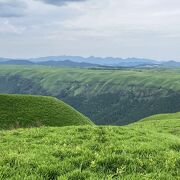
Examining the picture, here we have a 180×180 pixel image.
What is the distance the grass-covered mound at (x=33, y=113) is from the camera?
5282 cm

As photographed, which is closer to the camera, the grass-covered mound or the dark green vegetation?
the dark green vegetation

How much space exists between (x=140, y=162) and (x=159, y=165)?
813mm

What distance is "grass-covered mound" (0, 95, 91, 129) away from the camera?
173ft

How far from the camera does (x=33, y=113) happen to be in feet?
186

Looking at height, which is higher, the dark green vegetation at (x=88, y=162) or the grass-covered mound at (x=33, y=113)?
the dark green vegetation at (x=88, y=162)

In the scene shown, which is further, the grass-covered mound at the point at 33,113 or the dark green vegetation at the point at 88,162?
the grass-covered mound at the point at 33,113

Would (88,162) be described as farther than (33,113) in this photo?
No

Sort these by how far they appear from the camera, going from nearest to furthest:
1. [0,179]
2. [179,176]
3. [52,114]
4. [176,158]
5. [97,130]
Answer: [0,179]
[179,176]
[176,158]
[97,130]
[52,114]

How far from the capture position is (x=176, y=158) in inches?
609

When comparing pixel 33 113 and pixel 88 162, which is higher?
pixel 88 162

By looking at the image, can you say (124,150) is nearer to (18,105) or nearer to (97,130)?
(97,130)

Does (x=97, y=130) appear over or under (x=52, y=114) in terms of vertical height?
over

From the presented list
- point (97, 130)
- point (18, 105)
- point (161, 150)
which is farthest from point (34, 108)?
point (161, 150)

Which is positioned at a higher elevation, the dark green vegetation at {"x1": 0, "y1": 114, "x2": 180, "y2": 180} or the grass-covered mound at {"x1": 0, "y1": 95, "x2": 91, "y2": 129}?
the dark green vegetation at {"x1": 0, "y1": 114, "x2": 180, "y2": 180}
